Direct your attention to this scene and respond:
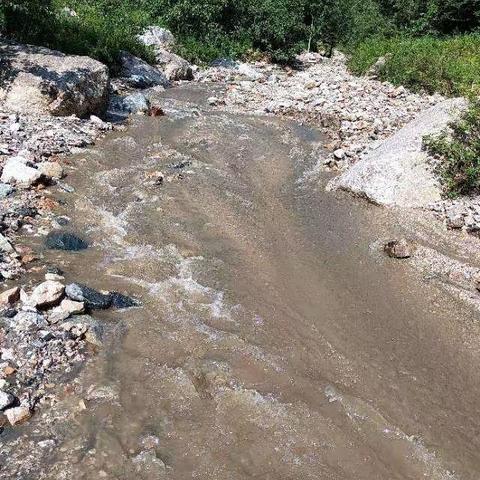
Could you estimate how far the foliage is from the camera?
8.15m

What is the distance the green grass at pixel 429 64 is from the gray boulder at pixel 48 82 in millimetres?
9378

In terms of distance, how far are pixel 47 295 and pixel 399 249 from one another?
452cm

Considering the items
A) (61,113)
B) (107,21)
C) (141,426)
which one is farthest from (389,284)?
(107,21)

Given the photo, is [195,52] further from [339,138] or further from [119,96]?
[339,138]

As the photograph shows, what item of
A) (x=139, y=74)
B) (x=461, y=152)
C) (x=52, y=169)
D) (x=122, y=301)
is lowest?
(x=139, y=74)

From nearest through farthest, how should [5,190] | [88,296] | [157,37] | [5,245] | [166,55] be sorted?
[88,296] → [5,245] → [5,190] → [166,55] → [157,37]

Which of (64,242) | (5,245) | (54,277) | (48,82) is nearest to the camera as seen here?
(54,277)

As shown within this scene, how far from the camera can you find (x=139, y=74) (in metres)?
15.6

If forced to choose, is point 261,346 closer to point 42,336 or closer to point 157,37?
point 42,336

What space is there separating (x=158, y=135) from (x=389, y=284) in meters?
6.61

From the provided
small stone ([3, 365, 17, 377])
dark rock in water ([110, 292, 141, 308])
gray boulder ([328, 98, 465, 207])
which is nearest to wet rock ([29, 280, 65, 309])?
dark rock in water ([110, 292, 141, 308])

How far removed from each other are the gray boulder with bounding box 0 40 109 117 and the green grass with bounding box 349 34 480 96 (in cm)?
938

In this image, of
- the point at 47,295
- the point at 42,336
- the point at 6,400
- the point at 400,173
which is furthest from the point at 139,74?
the point at 6,400

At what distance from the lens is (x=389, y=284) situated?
6453 millimetres
